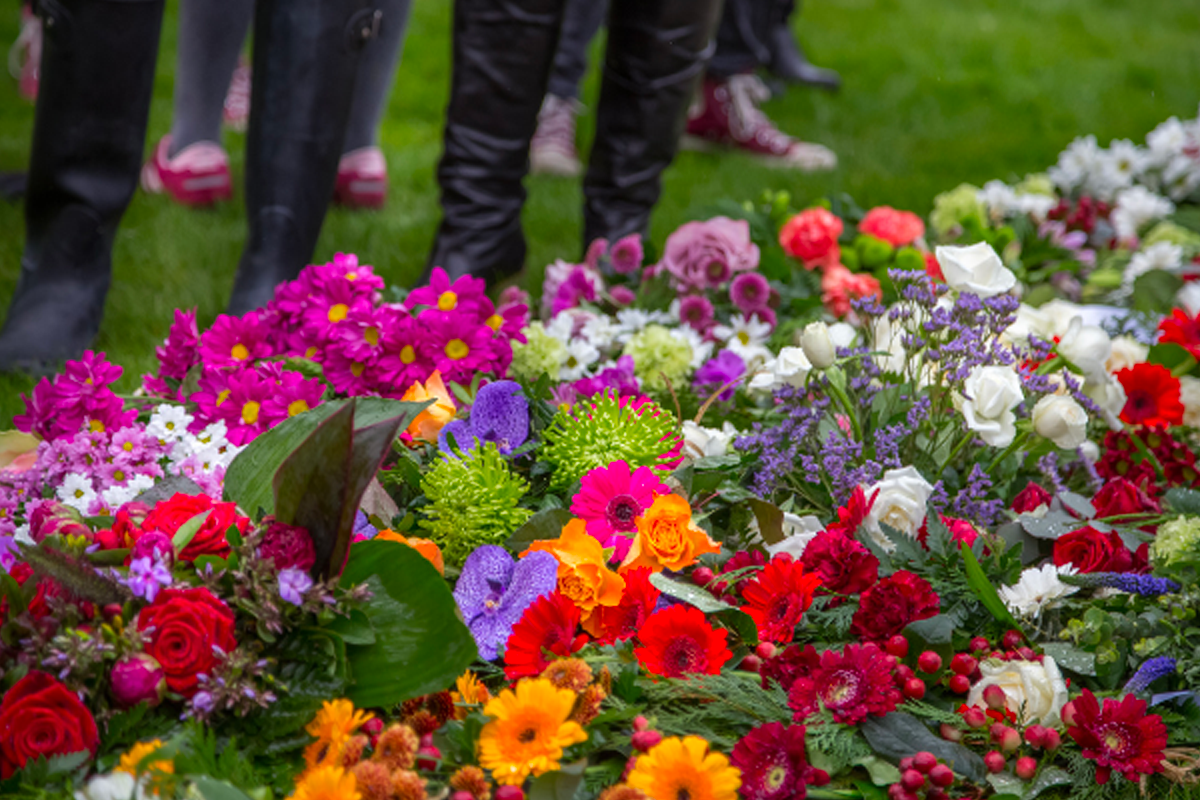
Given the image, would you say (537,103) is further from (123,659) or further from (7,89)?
(7,89)

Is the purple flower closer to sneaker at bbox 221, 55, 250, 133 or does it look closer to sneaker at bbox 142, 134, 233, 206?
sneaker at bbox 142, 134, 233, 206

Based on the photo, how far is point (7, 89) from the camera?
326 cm

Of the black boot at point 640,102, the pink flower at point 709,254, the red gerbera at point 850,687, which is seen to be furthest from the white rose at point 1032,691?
the black boot at point 640,102

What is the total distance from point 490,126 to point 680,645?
1.20m

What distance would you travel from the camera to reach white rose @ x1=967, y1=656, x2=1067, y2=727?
92 centimetres

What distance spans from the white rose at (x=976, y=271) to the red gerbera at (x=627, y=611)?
0.51 metres

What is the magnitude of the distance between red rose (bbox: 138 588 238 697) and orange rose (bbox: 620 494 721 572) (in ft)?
1.25

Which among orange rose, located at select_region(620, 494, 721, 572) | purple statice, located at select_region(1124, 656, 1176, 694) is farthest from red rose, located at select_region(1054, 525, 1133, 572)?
orange rose, located at select_region(620, 494, 721, 572)

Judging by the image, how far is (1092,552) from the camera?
1060 mm

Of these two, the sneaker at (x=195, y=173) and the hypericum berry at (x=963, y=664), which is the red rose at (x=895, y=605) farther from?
the sneaker at (x=195, y=173)

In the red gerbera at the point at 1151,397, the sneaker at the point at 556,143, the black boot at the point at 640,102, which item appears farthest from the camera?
the sneaker at the point at 556,143

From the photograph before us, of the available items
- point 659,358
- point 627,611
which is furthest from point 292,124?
point 627,611

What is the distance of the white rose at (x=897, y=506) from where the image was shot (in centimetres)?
106

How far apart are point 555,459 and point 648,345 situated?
1.35 feet
